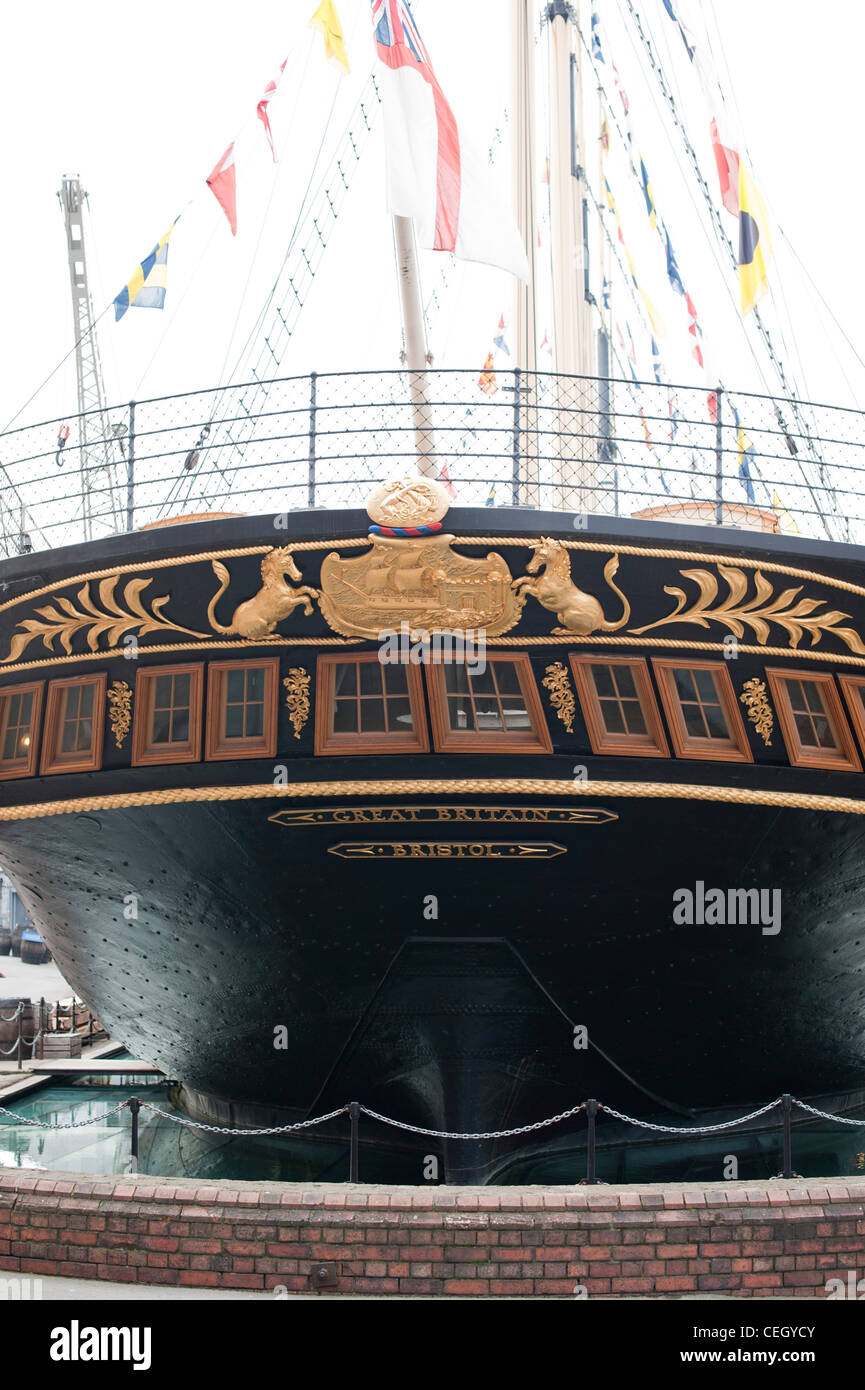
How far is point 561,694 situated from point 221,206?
5659mm

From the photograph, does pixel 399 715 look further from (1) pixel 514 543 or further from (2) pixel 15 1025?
(2) pixel 15 1025

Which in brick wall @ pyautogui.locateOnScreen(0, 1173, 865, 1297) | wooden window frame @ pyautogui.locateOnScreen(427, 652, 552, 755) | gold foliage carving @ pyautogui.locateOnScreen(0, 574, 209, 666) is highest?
gold foliage carving @ pyautogui.locateOnScreen(0, 574, 209, 666)

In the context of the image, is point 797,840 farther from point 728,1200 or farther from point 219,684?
point 219,684

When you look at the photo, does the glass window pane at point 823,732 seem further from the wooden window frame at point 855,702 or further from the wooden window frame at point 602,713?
the wooden window frame at point 602,713

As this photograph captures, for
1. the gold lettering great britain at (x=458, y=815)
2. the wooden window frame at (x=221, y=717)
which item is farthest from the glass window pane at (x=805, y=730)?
the wooden window frame at (x=221, y=717)

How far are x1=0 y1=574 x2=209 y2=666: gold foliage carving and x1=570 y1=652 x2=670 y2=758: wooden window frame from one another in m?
2.35

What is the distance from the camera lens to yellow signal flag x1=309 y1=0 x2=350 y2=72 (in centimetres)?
1008

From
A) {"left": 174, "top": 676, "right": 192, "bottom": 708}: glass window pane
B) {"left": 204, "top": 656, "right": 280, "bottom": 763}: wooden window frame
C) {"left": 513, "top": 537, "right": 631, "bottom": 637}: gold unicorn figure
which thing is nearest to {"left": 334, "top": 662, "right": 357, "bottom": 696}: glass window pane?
{"left": 204, "top": 656, "right": 280, "bottom": 763}: wooden window frame

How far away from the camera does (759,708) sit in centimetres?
756

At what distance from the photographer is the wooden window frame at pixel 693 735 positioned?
738 cm

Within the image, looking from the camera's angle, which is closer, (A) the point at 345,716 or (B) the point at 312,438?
(A) the point at 345,716

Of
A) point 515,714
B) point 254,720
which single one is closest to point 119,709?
point 254,720

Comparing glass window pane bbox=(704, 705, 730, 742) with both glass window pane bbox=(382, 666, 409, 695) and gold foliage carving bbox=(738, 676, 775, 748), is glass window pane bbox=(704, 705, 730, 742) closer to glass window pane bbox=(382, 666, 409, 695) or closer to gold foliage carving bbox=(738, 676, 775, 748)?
gold foliage carving bbox=(738, 676, 775, 748)

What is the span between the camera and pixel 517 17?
15.5 metres
